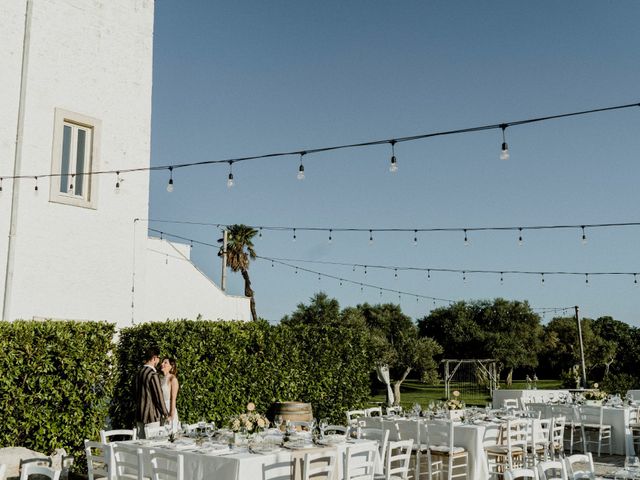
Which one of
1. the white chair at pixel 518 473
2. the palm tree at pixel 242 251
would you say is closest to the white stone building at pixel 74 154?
the white chair at pixel 518 473

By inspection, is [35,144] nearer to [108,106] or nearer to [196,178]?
[108,106]

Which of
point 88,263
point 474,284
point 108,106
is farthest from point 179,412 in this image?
point 474,284

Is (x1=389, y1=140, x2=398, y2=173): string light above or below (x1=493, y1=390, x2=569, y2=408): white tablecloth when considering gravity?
above

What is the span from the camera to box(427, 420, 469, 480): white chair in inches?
356

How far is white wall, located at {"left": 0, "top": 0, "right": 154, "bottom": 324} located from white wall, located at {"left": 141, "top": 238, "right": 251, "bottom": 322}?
5.50 metres

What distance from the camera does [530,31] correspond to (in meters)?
13.5

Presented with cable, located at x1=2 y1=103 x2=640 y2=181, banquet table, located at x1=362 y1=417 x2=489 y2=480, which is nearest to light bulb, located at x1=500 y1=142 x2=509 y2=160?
cable, located at x1=2 y1=103 x2=640 y2=181

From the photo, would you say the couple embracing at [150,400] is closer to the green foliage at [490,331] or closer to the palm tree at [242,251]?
the palm tree at [242,251]

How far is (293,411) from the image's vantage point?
12023 mm

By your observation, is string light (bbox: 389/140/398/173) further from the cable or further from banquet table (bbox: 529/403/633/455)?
banquet table (bbox: 529/403/633/455)

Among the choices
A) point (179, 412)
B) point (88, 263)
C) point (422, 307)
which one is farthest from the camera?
point (422, 307)

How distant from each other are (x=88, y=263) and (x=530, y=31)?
9.38m

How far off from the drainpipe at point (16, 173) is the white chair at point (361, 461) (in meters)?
6.60

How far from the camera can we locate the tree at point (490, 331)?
47625 mm
